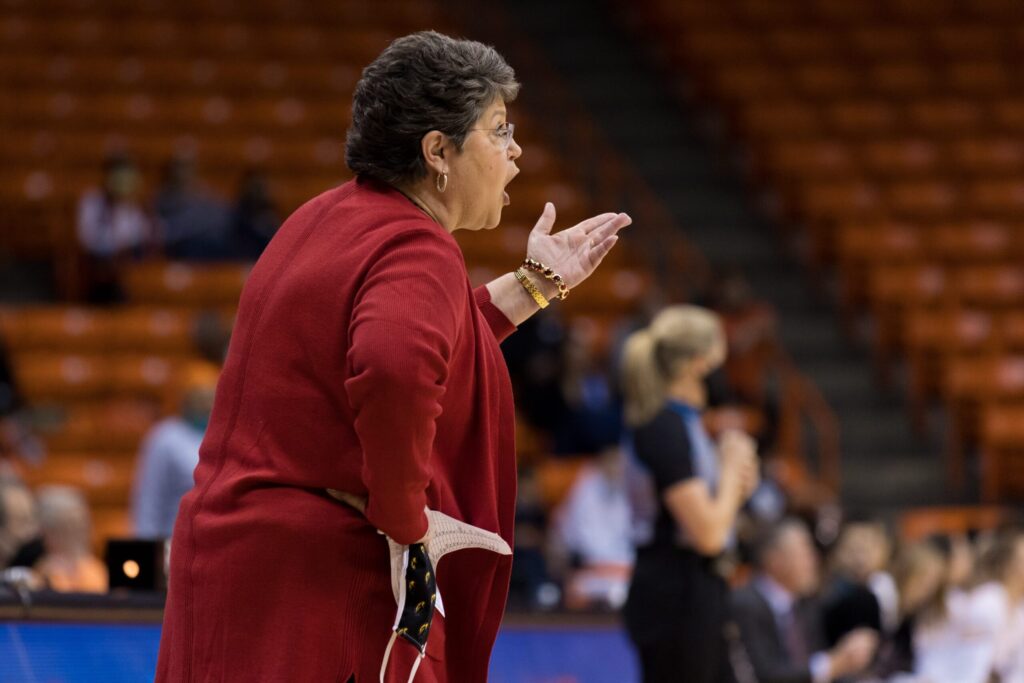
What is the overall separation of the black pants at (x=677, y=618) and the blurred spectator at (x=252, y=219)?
18.1ft

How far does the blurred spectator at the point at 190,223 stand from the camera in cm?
935

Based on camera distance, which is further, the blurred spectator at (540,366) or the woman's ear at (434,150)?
the blurred spectator at (540,366)

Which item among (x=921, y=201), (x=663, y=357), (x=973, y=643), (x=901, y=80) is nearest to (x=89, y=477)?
(x=973, y=643)

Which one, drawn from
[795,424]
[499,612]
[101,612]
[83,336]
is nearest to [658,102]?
[795,424]

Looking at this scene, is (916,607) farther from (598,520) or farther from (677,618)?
(677,618)

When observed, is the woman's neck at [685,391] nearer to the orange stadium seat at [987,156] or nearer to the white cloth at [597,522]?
the white cloth at [597,522]

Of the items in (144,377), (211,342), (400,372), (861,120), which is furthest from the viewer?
(861,120)

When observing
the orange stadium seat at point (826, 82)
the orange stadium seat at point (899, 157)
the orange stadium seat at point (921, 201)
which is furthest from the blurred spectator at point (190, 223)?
the orange stadium seat at point (826, 82)

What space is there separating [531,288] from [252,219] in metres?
6.90

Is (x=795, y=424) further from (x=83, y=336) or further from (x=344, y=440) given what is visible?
(x=344, y=440)

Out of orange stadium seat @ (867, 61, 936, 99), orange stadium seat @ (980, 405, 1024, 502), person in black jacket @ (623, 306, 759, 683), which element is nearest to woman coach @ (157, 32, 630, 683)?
person in black jacket @ (623, 306, 759, 683)

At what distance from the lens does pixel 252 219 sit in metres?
9.41

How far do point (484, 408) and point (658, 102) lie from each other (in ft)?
37.6

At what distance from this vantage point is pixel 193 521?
7.41 ft
